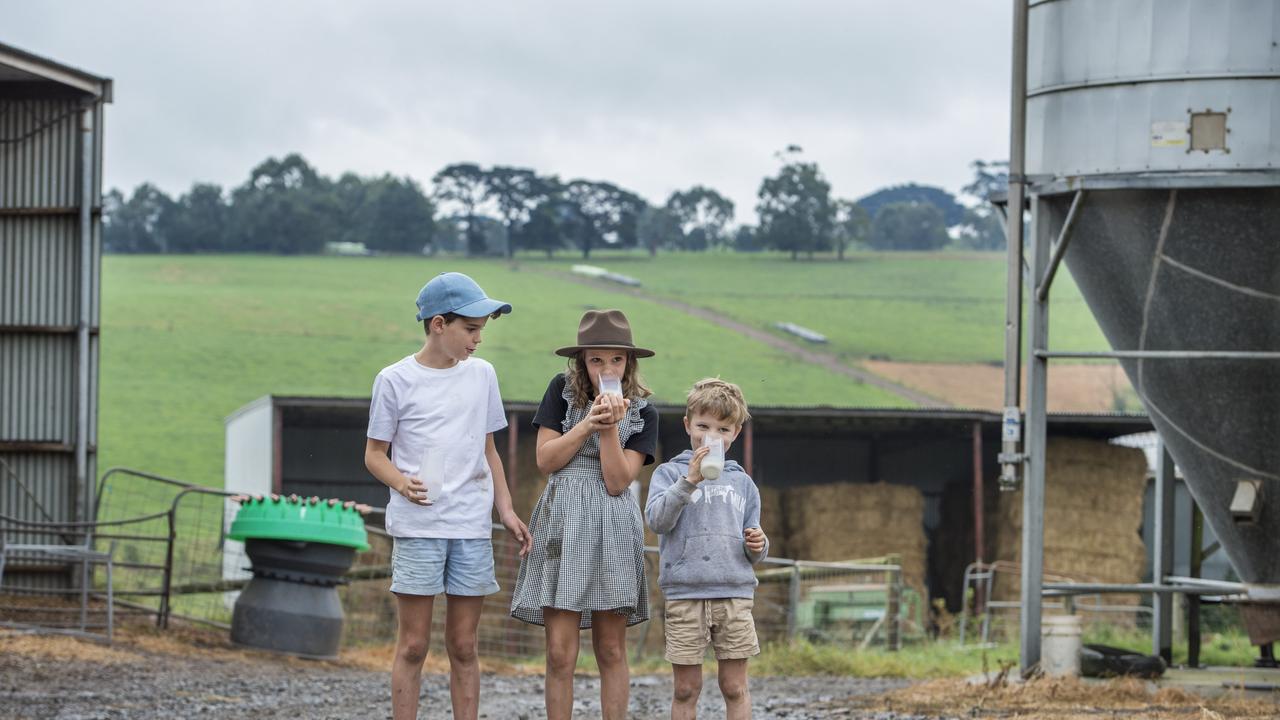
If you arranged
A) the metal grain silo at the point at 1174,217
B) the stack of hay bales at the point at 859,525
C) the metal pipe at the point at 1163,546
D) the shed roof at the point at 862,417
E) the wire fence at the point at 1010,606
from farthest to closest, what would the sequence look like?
1. the stack of hay bales at the point at 859,525
2. the shed roof at the point at 862,417
3. the wire fence at the point at 1010,606
4. the metal pipe at the point at 1163,546
5. the metal grain silo at the point at 1174,217

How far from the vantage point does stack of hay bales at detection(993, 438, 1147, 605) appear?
2128cm

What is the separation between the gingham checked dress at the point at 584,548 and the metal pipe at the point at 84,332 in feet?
30.3

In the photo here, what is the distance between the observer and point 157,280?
74000 mm

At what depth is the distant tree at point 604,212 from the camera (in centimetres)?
8556

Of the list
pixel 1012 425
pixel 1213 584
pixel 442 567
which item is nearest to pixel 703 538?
pixel 442 567

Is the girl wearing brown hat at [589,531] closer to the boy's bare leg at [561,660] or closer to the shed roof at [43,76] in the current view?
the boy's bare leg at [561,660]

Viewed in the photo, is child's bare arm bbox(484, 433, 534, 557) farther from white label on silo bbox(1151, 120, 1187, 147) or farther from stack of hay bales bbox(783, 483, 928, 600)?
stack of hay bales bbox(783, 483, 928, 600)

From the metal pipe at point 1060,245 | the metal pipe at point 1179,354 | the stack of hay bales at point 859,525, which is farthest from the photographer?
the stack of hay bales at point 859,525

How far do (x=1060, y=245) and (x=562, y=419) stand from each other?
16.1 ft

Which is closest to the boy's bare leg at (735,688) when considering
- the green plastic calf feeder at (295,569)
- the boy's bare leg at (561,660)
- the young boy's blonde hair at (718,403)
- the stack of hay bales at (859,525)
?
the boy's bare leg at (561,660)

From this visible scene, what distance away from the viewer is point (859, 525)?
21.3 m

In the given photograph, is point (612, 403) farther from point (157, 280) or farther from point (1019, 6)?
point (157, 280)

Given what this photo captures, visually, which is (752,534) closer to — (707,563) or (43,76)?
(707,563)

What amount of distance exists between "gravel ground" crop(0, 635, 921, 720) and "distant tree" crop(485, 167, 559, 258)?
7244 centimetres
